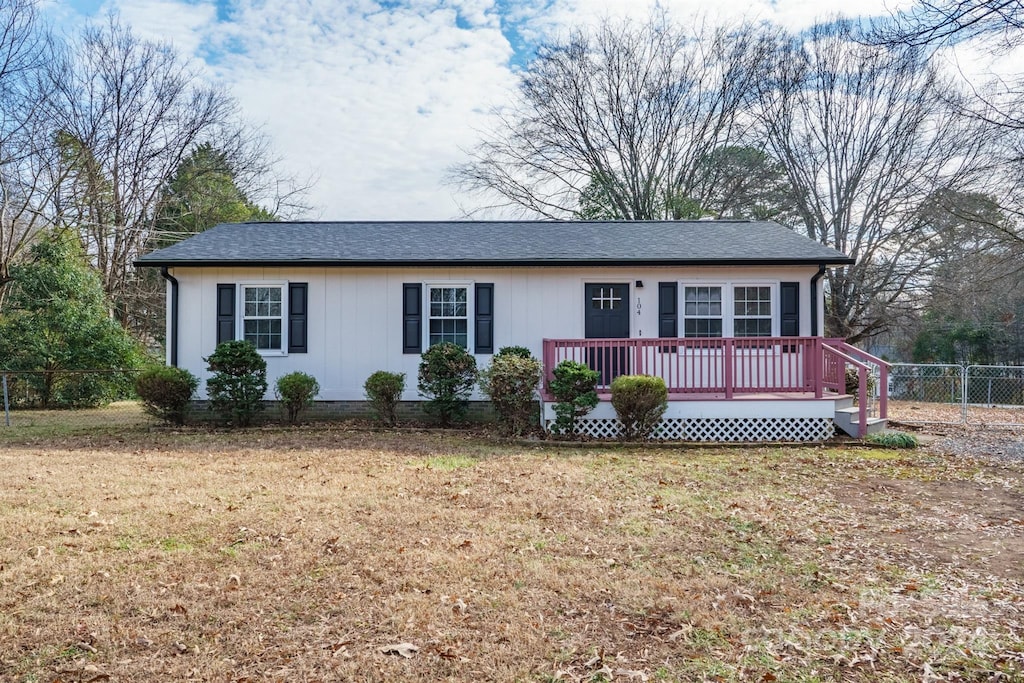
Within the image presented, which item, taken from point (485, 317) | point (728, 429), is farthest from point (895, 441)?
point (485, 317)

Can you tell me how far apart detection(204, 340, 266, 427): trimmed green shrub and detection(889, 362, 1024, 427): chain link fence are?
12617 mm

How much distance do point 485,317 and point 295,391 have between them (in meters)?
3.63

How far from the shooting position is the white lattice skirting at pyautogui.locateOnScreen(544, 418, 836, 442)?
33.0 feet

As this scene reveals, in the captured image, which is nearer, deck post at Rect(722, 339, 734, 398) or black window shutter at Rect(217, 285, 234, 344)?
deck post at Rect(722, 339, 734, 398)

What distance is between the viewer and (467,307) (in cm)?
1202

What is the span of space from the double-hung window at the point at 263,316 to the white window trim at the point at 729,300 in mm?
7453

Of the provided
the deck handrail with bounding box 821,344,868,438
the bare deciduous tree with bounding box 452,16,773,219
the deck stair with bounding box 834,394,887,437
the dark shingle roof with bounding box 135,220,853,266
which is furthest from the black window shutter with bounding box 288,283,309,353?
the bare deciduous tree with bounding box 452,16,773,219

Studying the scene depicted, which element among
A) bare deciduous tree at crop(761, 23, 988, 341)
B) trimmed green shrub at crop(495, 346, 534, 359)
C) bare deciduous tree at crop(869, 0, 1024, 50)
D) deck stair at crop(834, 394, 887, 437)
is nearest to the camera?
bare deciduous tree at crop(869, 0, 1024, 50)

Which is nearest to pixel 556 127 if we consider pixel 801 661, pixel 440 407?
pixel 440 407

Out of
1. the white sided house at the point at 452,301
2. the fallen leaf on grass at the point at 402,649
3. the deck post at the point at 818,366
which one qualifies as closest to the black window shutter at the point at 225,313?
the white sided house at the point at 452,301

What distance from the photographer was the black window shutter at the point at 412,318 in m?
11.9

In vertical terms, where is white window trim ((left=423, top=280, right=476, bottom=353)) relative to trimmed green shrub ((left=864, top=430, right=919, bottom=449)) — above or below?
above

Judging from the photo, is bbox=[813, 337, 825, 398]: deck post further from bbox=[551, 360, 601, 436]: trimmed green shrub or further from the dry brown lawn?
bbox=[551, 360, 601, 436]: trimmed green shrub

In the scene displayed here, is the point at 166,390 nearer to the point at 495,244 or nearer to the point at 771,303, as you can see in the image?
the point at 495,244
